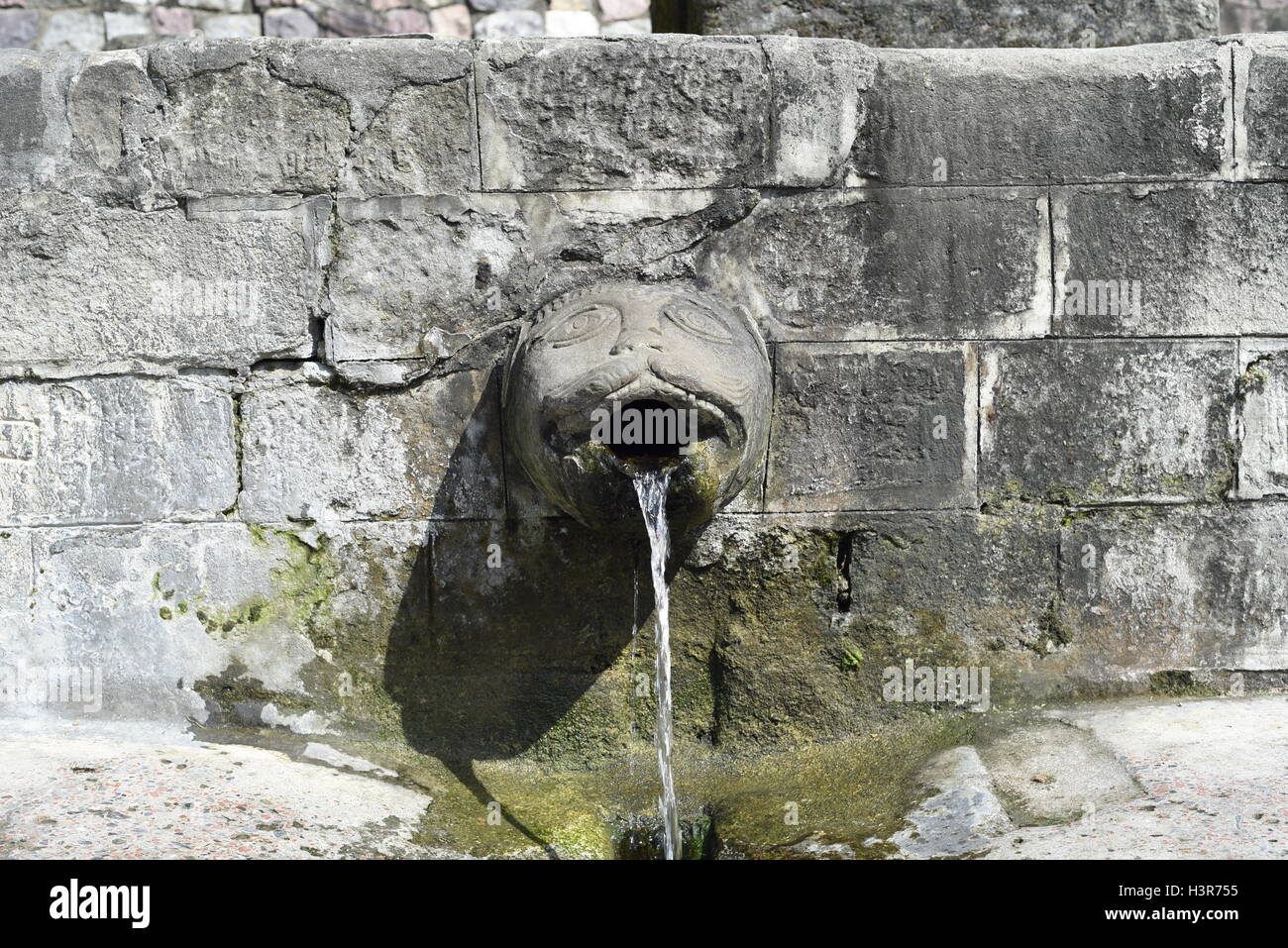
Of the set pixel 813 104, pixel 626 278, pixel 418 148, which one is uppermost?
pixel 813 104

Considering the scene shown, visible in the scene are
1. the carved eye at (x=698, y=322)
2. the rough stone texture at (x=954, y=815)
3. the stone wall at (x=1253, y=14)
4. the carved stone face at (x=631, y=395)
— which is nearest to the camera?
the rough stone texture at (x=954, y=815)

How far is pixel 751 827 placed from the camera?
3670mm

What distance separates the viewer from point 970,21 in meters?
4.18

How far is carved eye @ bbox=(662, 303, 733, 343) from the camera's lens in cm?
359

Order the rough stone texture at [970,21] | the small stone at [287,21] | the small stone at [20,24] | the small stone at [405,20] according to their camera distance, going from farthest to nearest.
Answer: the small stone at [405,20], the small stone at [287,21], the small stone at [20,24], the rough stone texture at [970,21]

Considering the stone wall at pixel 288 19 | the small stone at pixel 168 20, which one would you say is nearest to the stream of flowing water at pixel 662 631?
the stone wall at pixel 288 19

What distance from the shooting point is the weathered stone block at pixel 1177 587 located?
13.2ft

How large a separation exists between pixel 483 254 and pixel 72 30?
934 centimetres

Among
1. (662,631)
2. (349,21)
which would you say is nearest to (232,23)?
(349,21)

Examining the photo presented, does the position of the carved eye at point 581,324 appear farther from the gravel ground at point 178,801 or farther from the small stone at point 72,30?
the small stone at point 72,30

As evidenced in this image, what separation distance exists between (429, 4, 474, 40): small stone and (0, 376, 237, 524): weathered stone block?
347 inches

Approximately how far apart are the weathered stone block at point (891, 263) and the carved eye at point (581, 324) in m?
0.42

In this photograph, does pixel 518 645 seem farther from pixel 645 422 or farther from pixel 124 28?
pixel 124 28

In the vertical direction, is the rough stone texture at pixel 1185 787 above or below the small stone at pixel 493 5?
below
